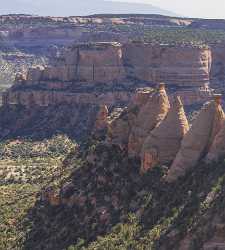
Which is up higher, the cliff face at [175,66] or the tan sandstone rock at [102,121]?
the tan sandstone rock at [102,121]

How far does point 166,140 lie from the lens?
56.2 meters

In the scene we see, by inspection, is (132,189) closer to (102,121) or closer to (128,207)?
(128,207)

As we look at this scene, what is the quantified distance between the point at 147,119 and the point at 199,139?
26.2ft

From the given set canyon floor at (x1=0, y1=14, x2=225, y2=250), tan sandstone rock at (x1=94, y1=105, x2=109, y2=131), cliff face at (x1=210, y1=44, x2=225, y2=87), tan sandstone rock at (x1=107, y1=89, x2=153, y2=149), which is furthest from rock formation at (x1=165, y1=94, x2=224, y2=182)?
cliff face at (x1=210, y1=44, x2=225, y2=87)

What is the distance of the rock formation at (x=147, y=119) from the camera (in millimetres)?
59281

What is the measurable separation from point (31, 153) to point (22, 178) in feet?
78.8

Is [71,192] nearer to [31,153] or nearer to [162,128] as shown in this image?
[162,128]

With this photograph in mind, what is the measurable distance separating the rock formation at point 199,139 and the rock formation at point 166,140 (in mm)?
2572

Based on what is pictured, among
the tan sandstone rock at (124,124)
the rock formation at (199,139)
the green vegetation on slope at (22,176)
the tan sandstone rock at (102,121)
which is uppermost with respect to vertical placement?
the rock formation at (199,139)

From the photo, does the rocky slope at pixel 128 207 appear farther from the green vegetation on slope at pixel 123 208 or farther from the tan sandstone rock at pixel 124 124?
the tan sandstone rock at pixel 124 124

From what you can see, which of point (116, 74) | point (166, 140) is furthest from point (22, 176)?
point (116, 74)

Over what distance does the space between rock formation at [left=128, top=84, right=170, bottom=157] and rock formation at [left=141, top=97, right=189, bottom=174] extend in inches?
75.1

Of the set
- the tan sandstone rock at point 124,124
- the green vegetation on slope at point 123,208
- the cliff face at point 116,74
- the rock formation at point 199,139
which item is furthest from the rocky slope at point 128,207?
the cliff face at point 116,74

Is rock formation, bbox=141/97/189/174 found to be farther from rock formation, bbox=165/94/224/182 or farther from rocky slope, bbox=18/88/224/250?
rock formation, bbox=165/94/224/182
